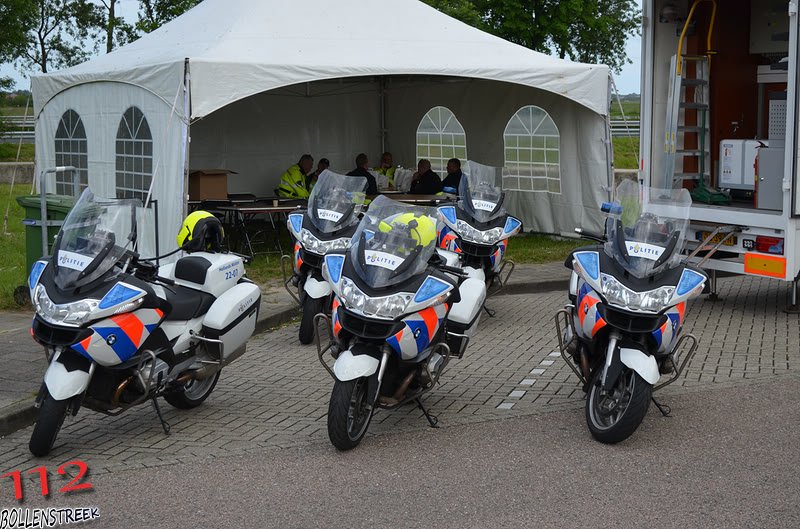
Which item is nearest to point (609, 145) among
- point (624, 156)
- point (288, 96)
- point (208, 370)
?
point (288, 96)

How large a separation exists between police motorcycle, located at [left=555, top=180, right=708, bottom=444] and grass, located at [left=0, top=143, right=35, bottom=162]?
2949 cm

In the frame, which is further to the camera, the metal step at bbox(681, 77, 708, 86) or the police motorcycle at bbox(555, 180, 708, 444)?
the metal step at bbox(681, 77, 708, 86)

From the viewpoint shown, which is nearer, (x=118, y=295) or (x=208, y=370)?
(x=118, y=295)

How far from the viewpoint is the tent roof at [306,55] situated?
41.9 feet

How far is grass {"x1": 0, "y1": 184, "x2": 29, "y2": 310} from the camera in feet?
35.2

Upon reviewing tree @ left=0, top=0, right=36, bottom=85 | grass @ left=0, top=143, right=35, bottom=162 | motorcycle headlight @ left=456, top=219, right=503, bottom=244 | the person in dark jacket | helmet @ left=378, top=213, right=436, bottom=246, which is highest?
tree @ left=0, top=0, right=36, bottom=85

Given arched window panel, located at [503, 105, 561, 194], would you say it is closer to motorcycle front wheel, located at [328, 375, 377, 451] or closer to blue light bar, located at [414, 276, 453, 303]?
blue light bar, located at [414, 276, 453, 303]

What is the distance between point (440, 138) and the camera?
63.9ft

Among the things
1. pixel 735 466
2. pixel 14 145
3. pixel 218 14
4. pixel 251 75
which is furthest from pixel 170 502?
pixel 14 145

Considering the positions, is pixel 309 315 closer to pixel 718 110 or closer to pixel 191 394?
pixel 191 394

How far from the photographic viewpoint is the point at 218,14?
607 inches

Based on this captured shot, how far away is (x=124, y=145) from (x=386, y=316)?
9.22 metres

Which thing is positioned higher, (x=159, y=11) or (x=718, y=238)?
(x=159, y=11)

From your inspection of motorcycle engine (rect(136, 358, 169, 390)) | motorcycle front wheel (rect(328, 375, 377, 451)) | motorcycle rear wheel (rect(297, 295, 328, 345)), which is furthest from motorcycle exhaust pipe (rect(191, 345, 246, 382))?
motorcycle rear wheel (rect(297, 295, 328, 345))
